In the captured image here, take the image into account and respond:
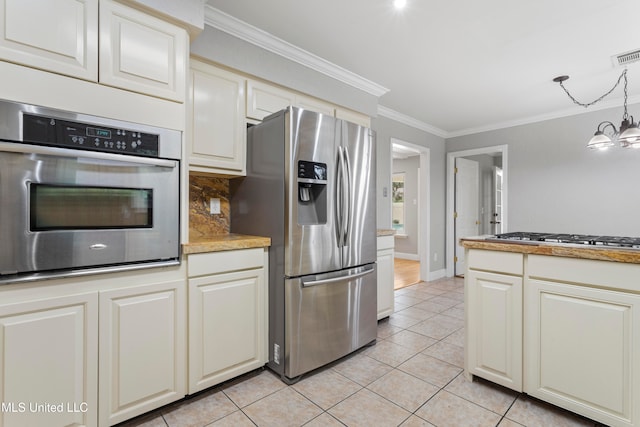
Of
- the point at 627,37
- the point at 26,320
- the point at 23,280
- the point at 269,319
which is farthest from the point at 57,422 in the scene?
the point at 627,37

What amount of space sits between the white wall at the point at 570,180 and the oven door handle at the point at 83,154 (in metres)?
4.64

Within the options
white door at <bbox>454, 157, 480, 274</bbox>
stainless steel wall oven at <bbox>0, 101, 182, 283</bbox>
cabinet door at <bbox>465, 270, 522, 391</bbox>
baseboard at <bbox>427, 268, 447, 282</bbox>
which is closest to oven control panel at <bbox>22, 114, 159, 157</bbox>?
stainless steel wall oven at <bbox>0, 101, 182, 283</bbox>

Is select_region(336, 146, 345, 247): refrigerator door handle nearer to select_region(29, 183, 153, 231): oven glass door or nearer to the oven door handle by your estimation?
the oven door handle

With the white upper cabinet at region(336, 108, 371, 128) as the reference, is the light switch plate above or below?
below

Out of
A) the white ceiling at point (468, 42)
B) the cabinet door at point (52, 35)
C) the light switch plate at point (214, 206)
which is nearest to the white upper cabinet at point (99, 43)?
the cabinet door at point (52, 35)

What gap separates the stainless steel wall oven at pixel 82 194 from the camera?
127 cm

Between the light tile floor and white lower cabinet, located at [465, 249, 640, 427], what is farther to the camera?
the light tile floor

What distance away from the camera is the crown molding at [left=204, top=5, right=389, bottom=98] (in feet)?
7.05

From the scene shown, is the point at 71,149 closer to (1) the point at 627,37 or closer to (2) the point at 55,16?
(2) the point at 55,16

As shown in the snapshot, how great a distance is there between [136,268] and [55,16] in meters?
1.20

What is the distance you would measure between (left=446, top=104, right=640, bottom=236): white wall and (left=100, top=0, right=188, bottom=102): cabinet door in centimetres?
459

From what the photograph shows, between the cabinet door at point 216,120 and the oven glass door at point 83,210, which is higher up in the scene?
the cabinet door at point 216,120

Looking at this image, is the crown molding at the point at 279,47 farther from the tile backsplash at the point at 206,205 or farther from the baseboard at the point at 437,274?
the baseboard at the point at 437,274

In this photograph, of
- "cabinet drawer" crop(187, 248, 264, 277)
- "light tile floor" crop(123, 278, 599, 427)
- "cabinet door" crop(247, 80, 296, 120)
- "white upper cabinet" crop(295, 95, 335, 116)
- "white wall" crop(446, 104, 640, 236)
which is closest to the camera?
"light tile floor" crop(123, 278, 599, 427)
